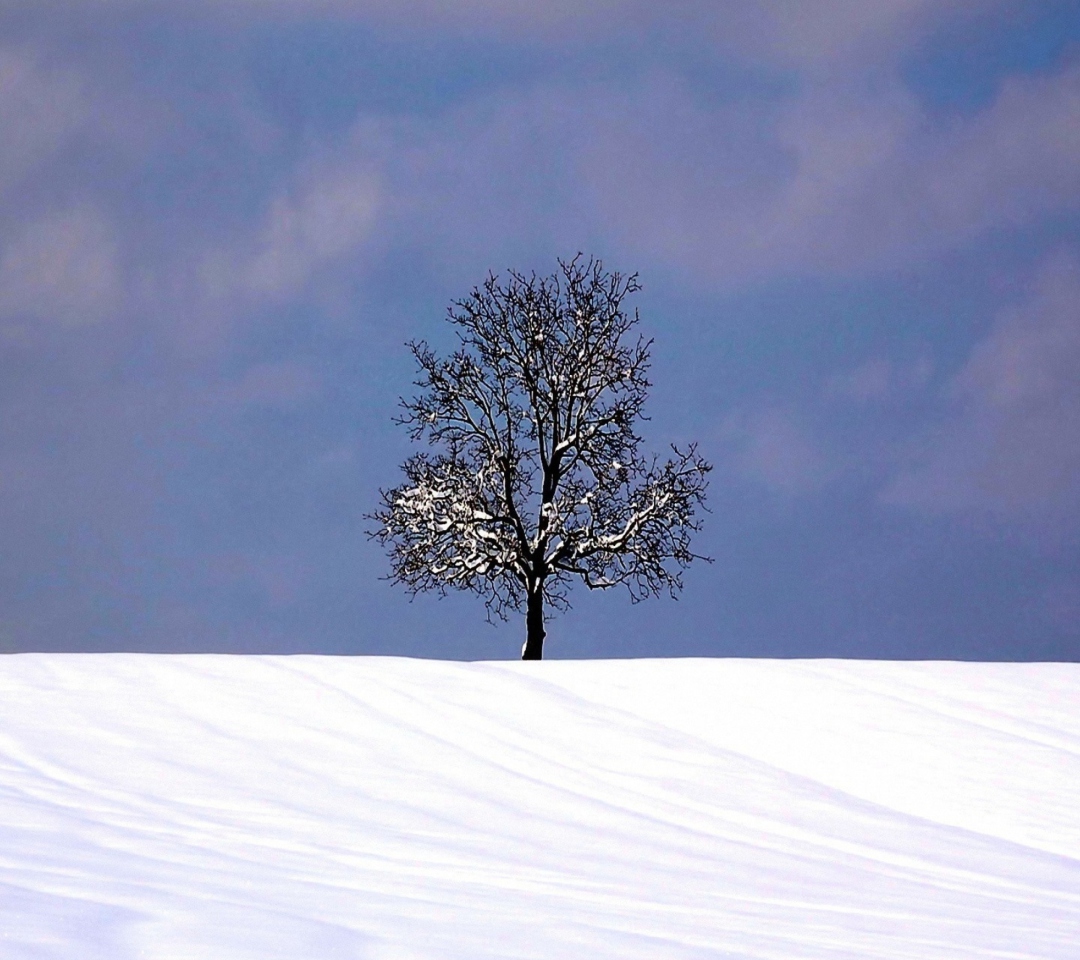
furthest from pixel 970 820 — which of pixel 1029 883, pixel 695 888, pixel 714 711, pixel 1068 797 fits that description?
pixel 695 888

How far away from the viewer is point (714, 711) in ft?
18.5

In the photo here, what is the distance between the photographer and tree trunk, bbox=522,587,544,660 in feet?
49.4

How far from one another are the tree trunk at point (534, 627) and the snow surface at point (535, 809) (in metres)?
8.46

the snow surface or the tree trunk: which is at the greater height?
the tree trunk

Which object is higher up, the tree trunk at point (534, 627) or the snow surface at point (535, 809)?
the tree trunk at point (534, 627)

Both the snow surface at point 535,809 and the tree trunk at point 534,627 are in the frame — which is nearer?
the snow surface at point 535,809

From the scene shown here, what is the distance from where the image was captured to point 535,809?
4.15 m

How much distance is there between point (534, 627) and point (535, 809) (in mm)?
10968

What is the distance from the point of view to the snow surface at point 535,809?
2.58m

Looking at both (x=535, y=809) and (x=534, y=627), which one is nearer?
(x=535, y=809)

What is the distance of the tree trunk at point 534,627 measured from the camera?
49.4 feet

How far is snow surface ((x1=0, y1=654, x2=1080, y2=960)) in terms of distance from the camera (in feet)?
8.47

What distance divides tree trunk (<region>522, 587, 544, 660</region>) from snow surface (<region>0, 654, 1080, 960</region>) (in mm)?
8457

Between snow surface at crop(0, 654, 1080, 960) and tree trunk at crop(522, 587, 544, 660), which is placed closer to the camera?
snow surface at crop(0, 654, 1080, 960)
